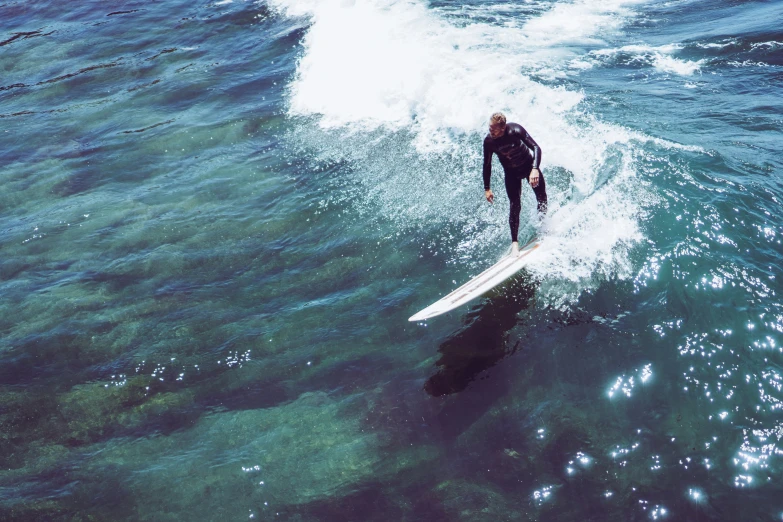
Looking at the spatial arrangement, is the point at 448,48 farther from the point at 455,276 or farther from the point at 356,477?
the point at 356,477

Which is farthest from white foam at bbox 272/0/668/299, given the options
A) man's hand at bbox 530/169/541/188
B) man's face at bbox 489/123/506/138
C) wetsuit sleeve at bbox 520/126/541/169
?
man's face at bbox 489/123/506/138

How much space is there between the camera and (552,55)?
1644 centimetres

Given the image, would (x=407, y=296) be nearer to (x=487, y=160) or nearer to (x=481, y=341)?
(x=481, y=341)

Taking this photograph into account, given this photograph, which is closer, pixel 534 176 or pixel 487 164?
pixel 534 176

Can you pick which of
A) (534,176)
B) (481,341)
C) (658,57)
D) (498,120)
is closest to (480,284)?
(481,341)

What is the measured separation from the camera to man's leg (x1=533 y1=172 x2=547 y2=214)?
9539 millimetres

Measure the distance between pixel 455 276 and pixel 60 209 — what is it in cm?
939

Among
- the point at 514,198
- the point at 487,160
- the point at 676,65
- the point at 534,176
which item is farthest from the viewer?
the point at 676,65

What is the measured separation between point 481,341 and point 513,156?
9.55 ft

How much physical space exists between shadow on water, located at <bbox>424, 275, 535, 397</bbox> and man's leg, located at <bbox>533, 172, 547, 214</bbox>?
1478 millimetres

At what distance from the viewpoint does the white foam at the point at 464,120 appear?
999 centimetres

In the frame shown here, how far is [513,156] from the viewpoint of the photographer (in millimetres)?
8969

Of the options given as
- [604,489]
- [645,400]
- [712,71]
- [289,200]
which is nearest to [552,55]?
[712,71]

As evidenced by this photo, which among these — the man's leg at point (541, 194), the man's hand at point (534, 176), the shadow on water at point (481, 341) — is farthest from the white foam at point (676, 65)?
the shadow on water at point (481, 341)
